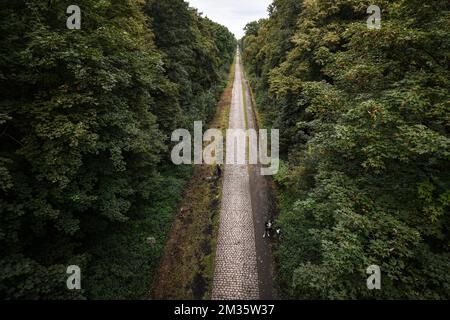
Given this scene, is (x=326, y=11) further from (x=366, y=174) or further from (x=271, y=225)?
(x=271, y=225)

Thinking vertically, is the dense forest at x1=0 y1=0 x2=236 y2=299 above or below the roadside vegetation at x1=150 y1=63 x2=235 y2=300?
above

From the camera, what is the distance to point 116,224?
38.8 feet

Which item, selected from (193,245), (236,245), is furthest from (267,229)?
(193,245)

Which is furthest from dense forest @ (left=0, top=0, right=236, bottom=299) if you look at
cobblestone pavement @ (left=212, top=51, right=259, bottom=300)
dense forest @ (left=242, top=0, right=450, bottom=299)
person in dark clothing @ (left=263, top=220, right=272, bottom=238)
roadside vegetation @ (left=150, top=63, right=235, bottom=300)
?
dense forest @ (left=242, top=0, right=450, bottom=299)

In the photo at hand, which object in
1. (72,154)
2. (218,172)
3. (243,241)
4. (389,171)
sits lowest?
(243,241)

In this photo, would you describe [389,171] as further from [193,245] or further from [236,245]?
[193,245]

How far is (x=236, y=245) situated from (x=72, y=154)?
8.47m

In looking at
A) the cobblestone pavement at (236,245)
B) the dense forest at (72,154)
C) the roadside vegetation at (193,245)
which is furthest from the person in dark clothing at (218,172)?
the dense forest at (72,154)

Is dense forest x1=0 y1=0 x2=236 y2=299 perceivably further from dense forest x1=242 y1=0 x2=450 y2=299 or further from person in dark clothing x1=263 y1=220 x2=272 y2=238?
dense forest x1=242 y1=0 x2=450 y2=299

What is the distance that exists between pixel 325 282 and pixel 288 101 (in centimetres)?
1556

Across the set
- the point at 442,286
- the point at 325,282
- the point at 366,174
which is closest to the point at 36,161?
the point at 325,282

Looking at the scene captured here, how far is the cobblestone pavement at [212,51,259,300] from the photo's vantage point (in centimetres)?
1079

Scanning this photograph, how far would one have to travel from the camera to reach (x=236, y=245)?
12.9 metres

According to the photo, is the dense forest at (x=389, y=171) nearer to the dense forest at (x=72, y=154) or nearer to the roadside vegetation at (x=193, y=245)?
the roadside vegetation at (x=193, y=245)
